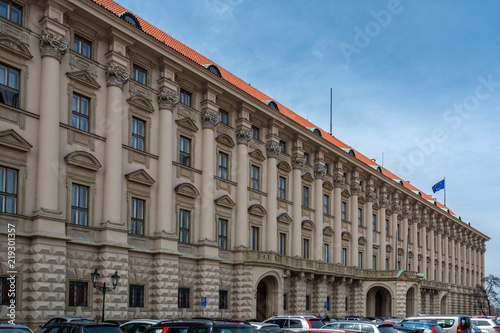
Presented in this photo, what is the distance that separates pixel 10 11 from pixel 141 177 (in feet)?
36.5

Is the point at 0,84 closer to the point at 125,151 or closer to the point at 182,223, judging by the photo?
the point at 125,151

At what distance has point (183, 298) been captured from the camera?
1460 inches

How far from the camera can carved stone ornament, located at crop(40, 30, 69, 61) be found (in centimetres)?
2953

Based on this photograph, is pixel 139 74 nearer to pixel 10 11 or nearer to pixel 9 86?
pixel 10 11

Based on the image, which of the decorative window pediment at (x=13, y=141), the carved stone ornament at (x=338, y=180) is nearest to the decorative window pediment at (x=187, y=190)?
the decorative window pediment at (x=13, y=141)

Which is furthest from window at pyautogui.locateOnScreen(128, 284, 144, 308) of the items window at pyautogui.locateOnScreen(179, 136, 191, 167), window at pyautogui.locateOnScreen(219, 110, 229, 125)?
window at pyautogui.locateOnScreen(219, 110, 229, 125)

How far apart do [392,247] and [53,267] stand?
154ft

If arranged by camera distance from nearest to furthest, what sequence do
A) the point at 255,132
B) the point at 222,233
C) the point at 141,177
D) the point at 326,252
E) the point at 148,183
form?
the point at 141,177 → the point at 148,183 → the point at 222,233 → the point at 255,132 → the point at 326,252

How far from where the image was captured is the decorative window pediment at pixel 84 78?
3128cm

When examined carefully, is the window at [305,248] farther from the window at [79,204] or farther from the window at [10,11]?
the window at [10,11]

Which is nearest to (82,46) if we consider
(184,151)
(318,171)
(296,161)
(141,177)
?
(141,177)

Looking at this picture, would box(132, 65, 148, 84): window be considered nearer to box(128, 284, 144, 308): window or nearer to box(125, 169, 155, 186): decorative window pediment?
box(125, 169, 155, 186): decorative window pediment

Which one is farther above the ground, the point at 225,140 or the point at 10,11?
the point at 10,11

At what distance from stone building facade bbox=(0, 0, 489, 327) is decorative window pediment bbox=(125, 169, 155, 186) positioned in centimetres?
8
